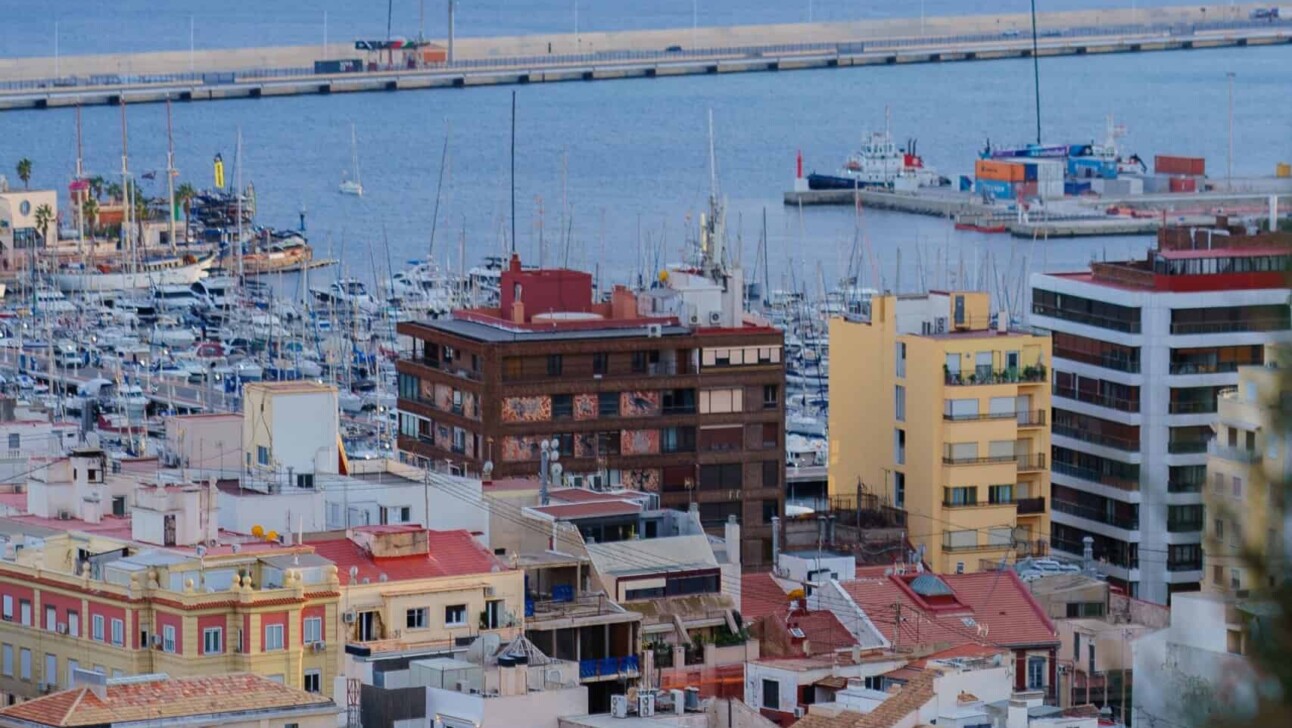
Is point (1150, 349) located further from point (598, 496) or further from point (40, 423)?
point (40, 423)

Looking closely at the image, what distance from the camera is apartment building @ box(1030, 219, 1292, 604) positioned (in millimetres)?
30875

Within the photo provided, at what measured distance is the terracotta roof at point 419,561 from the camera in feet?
68.3

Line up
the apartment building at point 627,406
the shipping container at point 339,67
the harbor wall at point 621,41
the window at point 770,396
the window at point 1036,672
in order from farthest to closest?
the harbor wall at point 621,41
the shipping container at point 339,67
the window at point 770,396
the apartment building at point 627,406
the window at point 1036,672

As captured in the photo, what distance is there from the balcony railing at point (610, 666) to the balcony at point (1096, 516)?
36.2 feet

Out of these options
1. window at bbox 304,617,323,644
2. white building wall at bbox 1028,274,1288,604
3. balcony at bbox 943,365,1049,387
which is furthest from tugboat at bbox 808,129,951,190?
window at bbox 304,617,323,644

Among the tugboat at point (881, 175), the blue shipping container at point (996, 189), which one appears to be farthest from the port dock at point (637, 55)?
the blue shipping container at point (996, 189)

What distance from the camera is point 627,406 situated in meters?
30.7

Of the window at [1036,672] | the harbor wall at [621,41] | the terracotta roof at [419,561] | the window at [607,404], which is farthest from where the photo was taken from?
the harbor wall at [621,41]

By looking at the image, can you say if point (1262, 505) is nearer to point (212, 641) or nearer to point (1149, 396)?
point (212, 641)

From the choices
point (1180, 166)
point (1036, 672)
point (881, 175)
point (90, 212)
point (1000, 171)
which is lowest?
point (1036, 672)

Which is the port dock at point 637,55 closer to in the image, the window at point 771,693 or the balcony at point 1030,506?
the balcony at point 1030,506

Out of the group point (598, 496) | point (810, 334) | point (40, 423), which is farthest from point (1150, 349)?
point (810, 334)

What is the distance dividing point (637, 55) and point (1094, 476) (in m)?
116

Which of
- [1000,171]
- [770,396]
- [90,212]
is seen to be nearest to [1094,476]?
[770,396]
